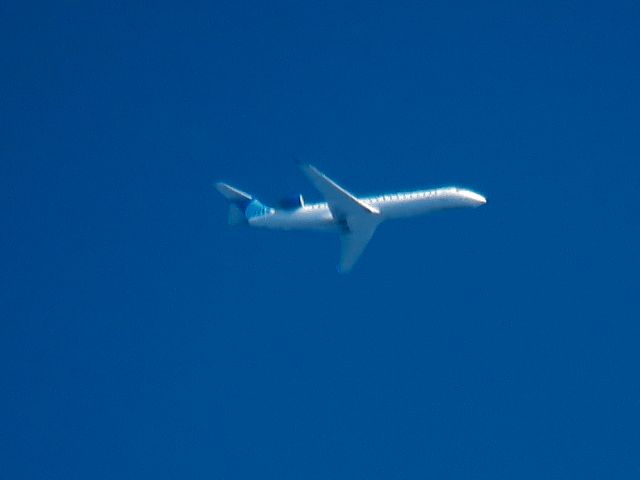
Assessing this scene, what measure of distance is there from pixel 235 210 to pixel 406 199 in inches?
449

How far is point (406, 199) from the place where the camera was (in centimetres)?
5794

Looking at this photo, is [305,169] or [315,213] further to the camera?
[315,213]

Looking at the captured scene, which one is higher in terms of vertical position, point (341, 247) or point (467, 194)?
point (467, 194)

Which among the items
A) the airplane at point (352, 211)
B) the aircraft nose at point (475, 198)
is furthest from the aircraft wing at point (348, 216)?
the aircraft nose at point (475, 198)

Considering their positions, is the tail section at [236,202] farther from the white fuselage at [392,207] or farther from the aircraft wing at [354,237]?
the aircraft wing at [354,237]

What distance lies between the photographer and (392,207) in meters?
57.8

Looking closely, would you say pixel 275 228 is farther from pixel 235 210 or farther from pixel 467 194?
pixel 467 194

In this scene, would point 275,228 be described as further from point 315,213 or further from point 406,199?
point 406,199

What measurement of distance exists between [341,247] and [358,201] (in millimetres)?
4535

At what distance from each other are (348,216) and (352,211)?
1.80 ft

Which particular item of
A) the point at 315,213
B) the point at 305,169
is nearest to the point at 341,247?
the point at 315,213

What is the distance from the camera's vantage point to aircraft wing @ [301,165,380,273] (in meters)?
55.5

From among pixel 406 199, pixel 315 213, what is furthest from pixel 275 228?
pixel 406 199

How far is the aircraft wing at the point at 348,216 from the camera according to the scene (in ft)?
182
